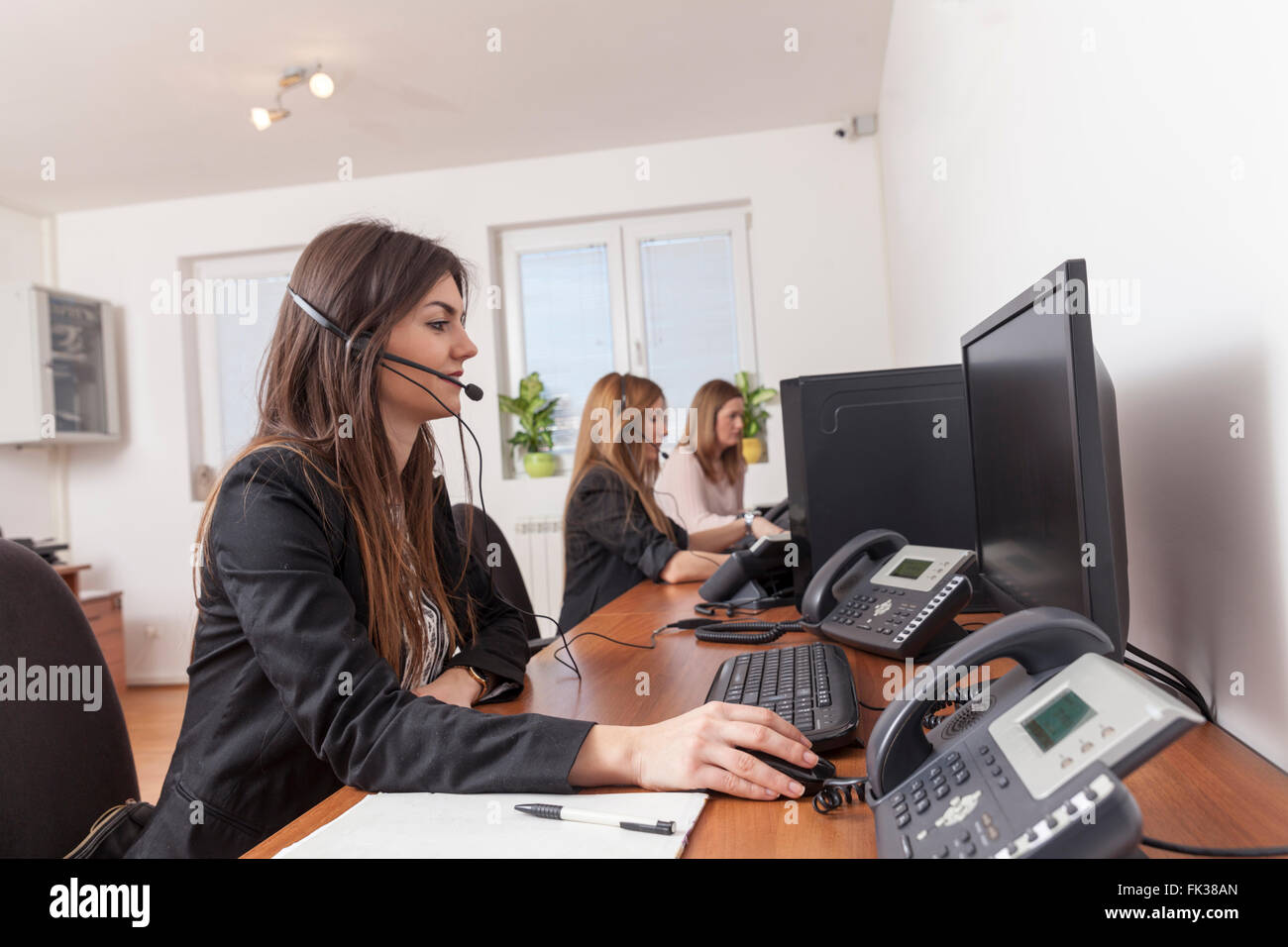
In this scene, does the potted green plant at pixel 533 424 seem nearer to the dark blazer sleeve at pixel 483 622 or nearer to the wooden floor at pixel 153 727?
the wooden floor at pixel 153 727

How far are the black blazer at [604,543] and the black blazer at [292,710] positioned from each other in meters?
1.42

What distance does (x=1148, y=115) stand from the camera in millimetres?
906

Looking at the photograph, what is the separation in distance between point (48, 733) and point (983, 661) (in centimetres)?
100

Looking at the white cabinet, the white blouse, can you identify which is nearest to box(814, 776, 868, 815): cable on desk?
the white blouse

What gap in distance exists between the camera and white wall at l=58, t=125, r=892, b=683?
434 cm

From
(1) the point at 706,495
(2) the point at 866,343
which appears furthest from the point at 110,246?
(2) the point at 866,343

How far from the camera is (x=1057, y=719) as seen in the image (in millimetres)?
508

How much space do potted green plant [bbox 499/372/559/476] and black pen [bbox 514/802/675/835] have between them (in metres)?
3.86

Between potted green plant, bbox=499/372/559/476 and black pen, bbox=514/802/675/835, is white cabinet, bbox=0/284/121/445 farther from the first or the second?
black pen, bbox=514/802/675/835

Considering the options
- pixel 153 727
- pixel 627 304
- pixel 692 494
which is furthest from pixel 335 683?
pixel 627 304

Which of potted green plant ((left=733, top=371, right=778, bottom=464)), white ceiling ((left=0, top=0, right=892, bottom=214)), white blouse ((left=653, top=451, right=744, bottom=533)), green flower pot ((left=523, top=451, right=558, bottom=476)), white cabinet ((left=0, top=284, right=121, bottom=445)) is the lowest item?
white blouse ((left=653, top=451, right=744, bottom=533))

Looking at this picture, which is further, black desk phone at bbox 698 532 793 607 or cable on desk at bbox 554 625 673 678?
black desk phone at bbox 698 532 793 607

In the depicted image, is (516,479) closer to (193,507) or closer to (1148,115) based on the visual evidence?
(193,507)

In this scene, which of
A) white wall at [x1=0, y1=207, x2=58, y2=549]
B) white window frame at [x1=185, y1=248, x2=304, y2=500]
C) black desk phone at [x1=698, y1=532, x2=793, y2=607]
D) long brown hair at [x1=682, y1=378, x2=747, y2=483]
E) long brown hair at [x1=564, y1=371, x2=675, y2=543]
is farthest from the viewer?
white window frame at [x1=185, y1=248, x2=304, y2=500]
